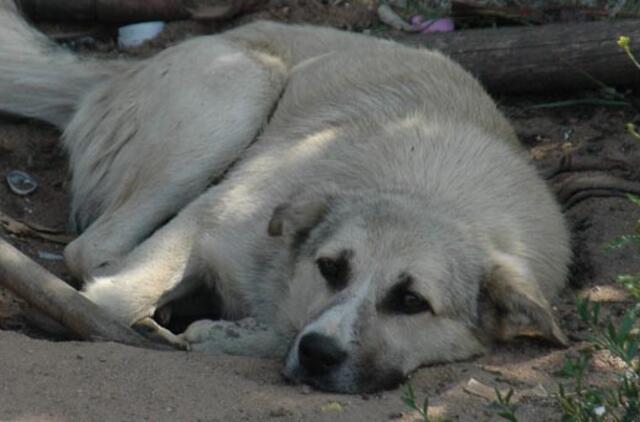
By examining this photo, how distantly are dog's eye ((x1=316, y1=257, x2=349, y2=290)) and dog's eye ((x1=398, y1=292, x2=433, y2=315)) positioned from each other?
0.73ft

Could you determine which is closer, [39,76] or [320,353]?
[320,353]

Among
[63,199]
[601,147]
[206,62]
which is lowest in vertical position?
[63,199]

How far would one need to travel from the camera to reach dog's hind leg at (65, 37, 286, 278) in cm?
619

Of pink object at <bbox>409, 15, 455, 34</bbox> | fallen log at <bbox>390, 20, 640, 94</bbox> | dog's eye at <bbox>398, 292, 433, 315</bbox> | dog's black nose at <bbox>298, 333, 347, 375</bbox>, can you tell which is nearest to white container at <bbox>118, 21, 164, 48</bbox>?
pink object at <bbox>409, 15, 455, 34</bbox>

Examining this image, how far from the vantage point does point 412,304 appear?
4.91 meters

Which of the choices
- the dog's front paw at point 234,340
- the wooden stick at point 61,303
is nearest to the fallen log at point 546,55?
the dog's front paw at point 234,340

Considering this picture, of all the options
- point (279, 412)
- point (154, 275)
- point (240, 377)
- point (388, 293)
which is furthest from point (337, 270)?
point (154, 275)

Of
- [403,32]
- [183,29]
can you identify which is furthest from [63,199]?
[403,32]

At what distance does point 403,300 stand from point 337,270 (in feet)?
0.91

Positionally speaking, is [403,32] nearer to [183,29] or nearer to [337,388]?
[183,29]

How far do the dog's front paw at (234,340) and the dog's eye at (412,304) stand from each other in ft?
2.06

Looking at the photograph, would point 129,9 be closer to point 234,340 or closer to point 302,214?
point 302,214

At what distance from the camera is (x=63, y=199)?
6953 mm

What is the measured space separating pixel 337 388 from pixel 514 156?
5.61 feet
